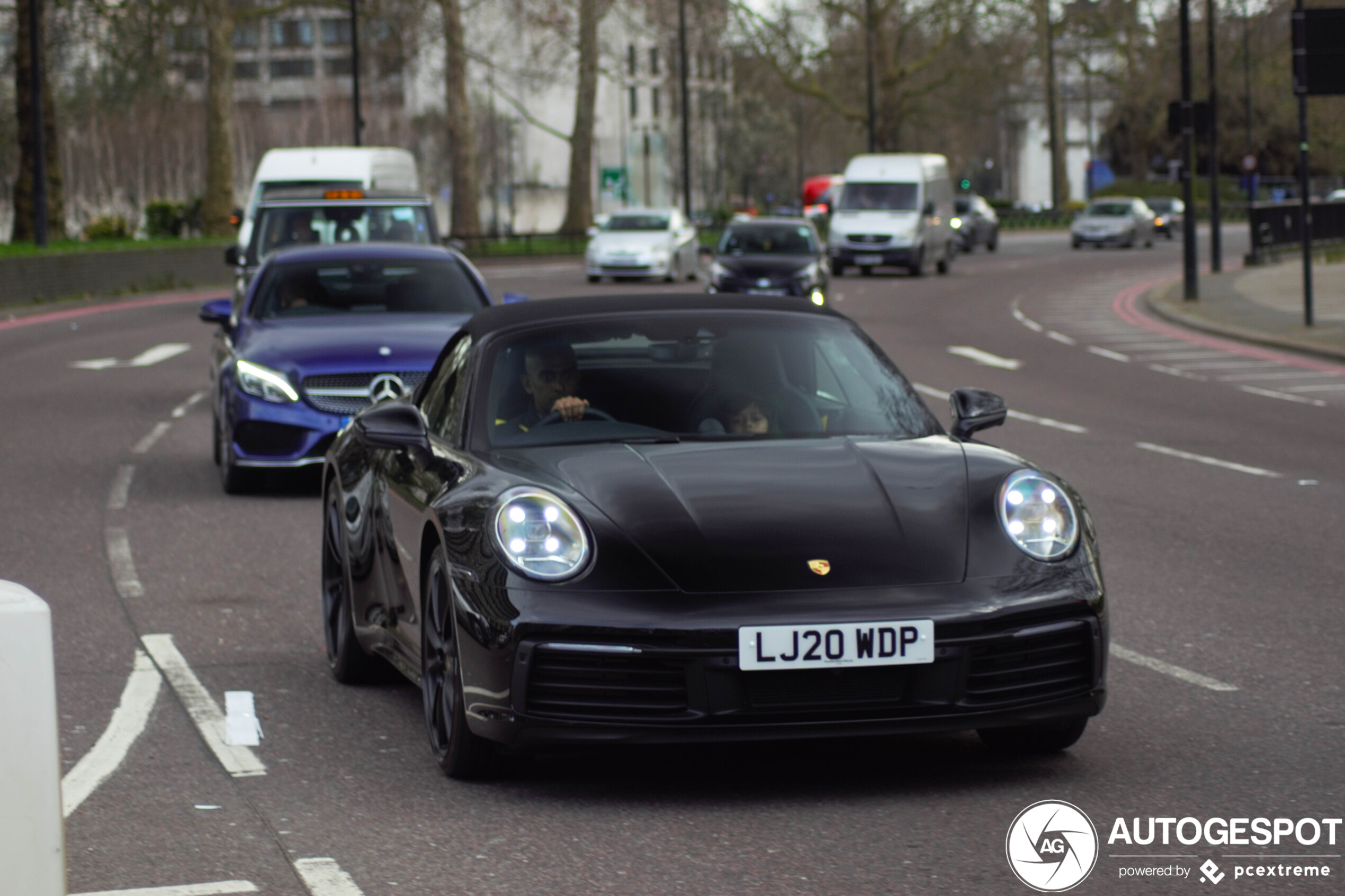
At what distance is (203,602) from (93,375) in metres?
14.2

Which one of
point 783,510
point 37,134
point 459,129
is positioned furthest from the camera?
point 459,129

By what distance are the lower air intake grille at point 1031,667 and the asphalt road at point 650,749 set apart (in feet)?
0.88

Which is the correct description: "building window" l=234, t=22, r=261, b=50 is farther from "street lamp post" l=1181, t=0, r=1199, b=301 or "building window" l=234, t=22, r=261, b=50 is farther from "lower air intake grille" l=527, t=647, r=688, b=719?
"lower air intake grille" l=527, t=647, r=688, b=719

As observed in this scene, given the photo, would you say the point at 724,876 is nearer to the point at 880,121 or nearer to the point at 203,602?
the point at 203,602

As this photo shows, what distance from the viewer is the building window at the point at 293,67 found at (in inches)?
5330

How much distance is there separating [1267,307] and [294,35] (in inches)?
4166

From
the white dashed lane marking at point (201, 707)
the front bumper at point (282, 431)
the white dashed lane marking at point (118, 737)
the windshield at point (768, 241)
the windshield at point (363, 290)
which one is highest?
the windshield at point (768, 241)

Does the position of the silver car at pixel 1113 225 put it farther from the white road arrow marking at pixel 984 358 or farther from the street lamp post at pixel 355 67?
the white road arrow marking at pixel 984 358

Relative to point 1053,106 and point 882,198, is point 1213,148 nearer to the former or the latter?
point 882,198

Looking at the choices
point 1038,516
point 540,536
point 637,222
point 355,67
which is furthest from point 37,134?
point 1038,516

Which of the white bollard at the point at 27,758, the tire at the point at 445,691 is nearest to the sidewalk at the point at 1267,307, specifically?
the tire at the point at 445,691

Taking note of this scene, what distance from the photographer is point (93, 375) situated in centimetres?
2228

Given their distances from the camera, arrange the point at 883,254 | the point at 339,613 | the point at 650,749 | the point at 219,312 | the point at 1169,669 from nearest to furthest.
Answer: the point at 650,749 → the point at 1169,669 → the point at 339,613 → the point at 219,312 → the point at 883,254

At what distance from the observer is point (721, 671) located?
5125mm
